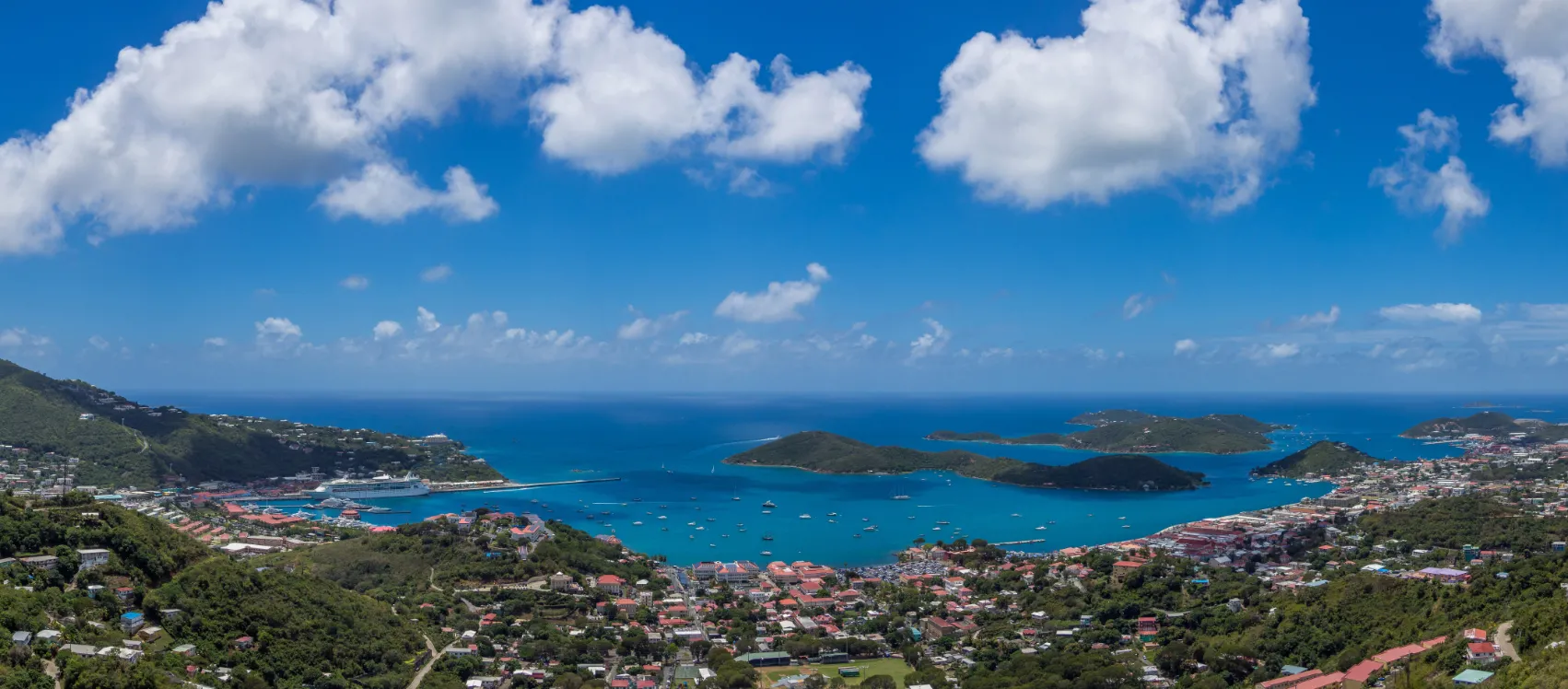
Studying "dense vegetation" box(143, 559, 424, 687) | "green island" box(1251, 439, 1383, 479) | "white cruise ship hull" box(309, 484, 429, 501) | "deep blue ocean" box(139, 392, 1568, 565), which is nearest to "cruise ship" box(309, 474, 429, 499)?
"white cruise ship hull" box(309, 484, 429, 501)

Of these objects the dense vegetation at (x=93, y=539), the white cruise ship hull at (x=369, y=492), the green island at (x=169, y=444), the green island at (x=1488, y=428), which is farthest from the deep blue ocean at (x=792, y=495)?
the dense vegetation at (x=93, y=539)

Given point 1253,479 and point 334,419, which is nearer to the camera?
point 1253,479

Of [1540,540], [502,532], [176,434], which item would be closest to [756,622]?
[502,532]

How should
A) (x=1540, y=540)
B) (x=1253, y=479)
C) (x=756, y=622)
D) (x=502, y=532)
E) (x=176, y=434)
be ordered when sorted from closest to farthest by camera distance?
(x=756, y=622)
(x=1540, y=540)
(x=502, y=532)
(x=176, y=434)
(x=1253, y=479)

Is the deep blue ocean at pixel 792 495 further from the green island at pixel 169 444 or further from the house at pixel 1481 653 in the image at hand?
the house at pixel 1481 653

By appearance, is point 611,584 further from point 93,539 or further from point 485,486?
point 485,486

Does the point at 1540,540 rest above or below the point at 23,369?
below

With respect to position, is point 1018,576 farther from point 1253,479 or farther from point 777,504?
point 1253,479
